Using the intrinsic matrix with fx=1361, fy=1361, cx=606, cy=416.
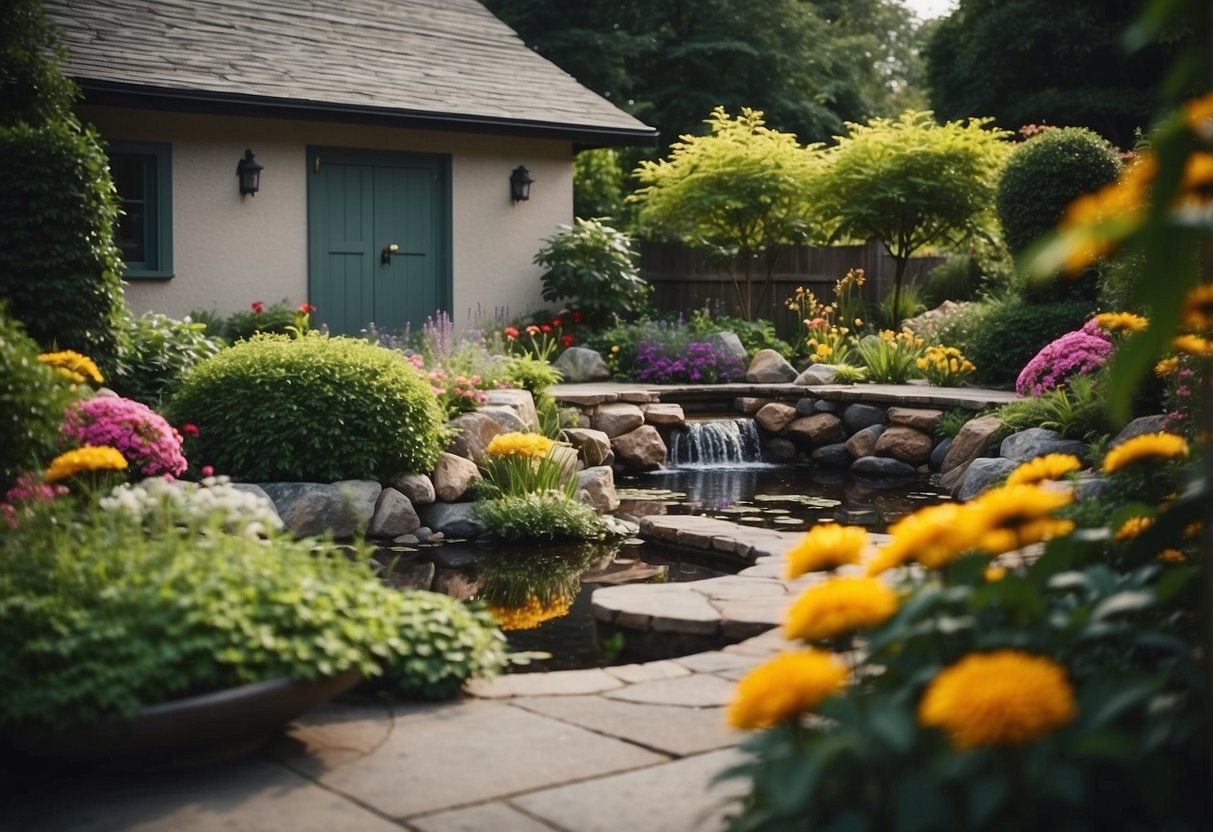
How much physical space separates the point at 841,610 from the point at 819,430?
10.0 metres

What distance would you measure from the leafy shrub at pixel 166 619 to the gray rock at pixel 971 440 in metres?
7.26

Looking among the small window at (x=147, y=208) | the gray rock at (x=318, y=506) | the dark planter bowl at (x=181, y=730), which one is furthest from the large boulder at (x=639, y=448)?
the dark planter bowl at (x=181, y=730)

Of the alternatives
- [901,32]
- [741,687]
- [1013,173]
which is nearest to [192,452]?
[741,687]

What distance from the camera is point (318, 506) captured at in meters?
8.05

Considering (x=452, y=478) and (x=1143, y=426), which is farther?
(x=452, y=478)

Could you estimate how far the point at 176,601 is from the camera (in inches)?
137

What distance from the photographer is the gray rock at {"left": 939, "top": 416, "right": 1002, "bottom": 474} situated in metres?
10.4

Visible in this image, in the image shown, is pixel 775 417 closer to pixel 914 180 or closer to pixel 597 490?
pixel 597 490

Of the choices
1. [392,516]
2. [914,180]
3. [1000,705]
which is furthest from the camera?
[914,180]

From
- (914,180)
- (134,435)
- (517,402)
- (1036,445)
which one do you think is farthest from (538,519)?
(914,180)

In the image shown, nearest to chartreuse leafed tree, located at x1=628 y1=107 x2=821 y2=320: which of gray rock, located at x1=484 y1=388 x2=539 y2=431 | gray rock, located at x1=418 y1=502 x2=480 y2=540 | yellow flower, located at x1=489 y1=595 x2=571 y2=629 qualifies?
gray rock, located at x1=484 y1=388 x2=539 y2=431

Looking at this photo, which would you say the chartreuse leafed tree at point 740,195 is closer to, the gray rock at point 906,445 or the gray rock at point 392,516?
the gray rock at point 906,445

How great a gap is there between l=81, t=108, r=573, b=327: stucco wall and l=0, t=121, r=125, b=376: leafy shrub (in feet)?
10.5

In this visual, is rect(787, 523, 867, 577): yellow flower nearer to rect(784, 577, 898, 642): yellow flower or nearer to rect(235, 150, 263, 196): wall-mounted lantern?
rect(784, 577, 898, 642): yellow flower
